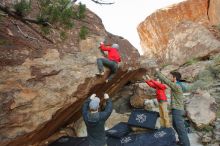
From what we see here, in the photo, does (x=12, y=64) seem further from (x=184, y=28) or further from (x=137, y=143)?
(x=184, y=28)

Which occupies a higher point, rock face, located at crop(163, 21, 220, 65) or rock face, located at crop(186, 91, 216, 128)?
rock face, located at crop(163, 21, 220, 65)

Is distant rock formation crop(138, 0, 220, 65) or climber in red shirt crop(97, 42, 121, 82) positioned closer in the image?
climber in red shirt crop(97, 42, 121, 82)

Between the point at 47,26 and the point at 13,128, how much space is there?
2.07 metres

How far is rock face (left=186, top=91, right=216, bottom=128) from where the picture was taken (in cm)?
844

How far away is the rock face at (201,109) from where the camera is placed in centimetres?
844

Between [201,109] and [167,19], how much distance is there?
9.69m

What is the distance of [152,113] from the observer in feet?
25.0

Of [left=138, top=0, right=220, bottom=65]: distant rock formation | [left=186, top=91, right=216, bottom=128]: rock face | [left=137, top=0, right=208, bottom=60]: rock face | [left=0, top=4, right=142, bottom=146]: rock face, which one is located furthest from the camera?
[left=137, top=0, right=208, bottom=60]: rock face

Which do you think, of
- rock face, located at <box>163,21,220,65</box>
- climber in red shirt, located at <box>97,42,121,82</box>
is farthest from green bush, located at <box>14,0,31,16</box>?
rock face, located at <box>163,21,220,65</box>

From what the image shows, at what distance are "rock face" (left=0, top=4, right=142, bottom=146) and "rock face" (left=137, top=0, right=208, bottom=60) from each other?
10103 millimetres

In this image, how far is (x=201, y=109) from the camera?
28.9 feet

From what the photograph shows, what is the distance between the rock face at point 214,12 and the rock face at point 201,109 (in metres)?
8.01

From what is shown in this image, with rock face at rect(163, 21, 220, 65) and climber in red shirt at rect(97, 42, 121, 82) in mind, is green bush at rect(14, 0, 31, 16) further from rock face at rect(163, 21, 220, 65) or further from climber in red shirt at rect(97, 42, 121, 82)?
rock face at rect(163, 21, 220, 65)

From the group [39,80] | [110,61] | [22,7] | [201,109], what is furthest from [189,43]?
[22,7]
